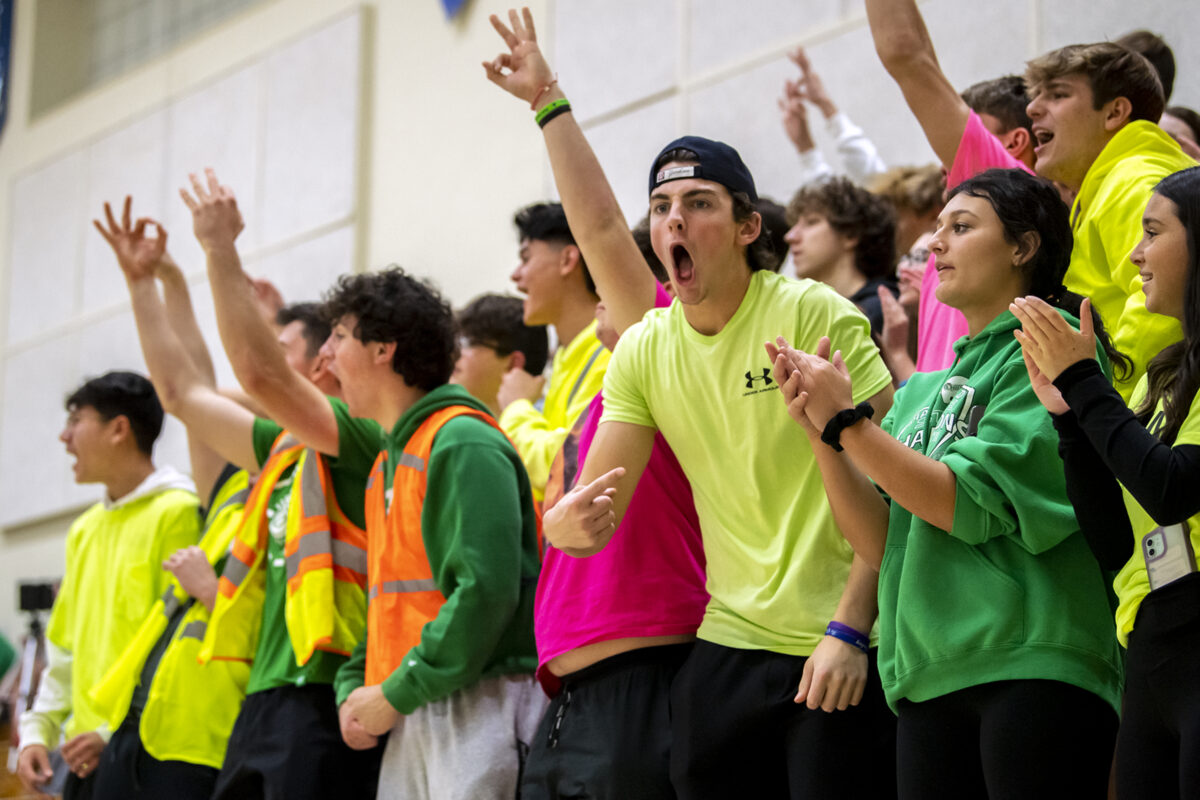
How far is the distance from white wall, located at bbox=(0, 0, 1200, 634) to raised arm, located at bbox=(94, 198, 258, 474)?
2188mm

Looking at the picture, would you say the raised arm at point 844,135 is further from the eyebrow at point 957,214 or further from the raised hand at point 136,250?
the eyebrow at point 957,214

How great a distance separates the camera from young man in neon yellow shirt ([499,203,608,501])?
3342mm

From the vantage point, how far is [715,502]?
2.47m

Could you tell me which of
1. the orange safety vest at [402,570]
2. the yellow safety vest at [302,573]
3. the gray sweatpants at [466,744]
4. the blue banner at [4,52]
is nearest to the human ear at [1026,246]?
the orange safety vest at [402,570]

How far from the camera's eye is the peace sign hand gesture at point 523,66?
303cm

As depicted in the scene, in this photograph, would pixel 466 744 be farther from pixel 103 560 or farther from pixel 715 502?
pixel 103 560

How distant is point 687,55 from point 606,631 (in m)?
3.68

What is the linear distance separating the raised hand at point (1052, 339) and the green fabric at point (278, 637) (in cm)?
201

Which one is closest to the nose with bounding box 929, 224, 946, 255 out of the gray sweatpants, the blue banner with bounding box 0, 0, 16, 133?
the gray sweatpants

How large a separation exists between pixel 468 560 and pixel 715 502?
29.3 inches

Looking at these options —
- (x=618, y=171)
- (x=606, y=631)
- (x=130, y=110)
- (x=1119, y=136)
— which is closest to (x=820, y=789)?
(x=606, y=631)

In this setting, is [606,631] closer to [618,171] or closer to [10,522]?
[618,171]

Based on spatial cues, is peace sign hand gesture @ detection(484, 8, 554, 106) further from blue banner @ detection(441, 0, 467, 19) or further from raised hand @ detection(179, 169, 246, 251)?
blue banner @ detection(441, 0, 467, 19)

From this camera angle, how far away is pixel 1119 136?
2.72 m
